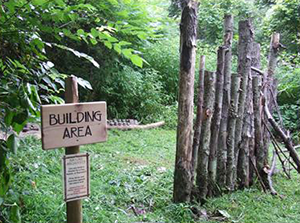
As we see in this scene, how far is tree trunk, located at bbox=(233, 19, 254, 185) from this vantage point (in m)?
3.54

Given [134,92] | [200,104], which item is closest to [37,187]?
[200,104]

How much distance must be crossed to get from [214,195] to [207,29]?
996 cm

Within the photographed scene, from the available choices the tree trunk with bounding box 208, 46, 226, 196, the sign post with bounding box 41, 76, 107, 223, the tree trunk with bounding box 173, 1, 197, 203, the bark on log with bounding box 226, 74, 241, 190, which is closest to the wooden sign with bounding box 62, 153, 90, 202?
the sign post with bounding box 41, 76, 107, 223

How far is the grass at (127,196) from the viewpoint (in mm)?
2561

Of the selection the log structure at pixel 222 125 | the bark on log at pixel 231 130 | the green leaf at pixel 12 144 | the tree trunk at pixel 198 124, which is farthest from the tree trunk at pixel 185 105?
the green leaf at pixel 12 144

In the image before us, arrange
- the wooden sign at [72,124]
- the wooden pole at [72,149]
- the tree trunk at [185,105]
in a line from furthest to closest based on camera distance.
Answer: the tree trunk at [185,105] → the wooden pole at [72,149] → the wooden sign at [72,124]

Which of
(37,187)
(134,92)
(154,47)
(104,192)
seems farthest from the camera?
(154,47)

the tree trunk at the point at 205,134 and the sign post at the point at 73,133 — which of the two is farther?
the tree trunk at the point at 205,134

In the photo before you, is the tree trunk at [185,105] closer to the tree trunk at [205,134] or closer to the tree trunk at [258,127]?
the tree trunk at [205,134]

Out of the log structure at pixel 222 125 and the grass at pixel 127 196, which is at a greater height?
the log structure at pixel 222 125

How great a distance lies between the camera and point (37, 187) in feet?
9.31

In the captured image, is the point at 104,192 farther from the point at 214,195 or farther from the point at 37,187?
the point at 214,195

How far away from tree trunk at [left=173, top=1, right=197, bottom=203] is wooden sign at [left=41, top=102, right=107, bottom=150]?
1.36 meters

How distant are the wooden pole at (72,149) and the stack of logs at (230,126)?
1.68 meters
